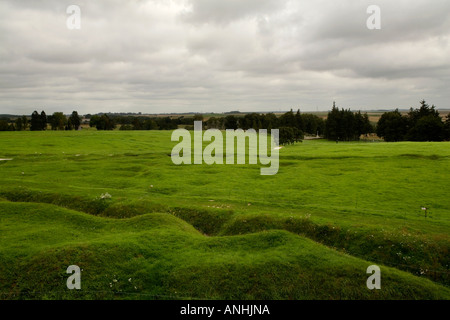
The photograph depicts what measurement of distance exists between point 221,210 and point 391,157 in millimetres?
42327

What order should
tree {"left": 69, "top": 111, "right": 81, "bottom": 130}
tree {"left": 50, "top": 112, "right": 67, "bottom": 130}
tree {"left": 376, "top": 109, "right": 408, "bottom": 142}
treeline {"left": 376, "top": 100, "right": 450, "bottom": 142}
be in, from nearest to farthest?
1. treeline {"left": 376, "top": 100, "right": 450, "bottom": 142}
2. tree {"left": 376, "top": 109, "right": 408, "bottom": 142}
3. tree {"left": 50, "top": 112, "right": 67, "bottom": 130}
4. tree {"left": 69, "top": 111, "right": 81, "bottom": 130}

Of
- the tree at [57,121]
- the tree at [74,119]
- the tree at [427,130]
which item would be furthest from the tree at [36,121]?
the tree at [427,130]

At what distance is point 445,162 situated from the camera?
155 ft

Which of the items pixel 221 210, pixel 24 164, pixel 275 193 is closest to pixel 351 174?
pixel 275 193

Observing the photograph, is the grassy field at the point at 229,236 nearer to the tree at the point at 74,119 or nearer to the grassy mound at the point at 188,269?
the grassy mound at the point at 188,269

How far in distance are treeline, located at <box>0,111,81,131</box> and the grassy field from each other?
473 ft

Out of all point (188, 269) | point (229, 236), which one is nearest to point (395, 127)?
point (229, 236)

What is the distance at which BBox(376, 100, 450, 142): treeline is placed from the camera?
103062 mm

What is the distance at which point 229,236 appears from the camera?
21516mm

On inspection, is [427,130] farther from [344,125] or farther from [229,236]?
[229,236]

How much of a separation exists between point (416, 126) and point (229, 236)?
362ft

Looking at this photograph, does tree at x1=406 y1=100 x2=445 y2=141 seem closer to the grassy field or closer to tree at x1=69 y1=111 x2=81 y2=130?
the grassy field

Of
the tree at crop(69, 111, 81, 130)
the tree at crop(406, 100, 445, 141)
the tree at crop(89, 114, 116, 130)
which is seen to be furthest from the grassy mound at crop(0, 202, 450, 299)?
the tree at crop(69, 111, 81, 130)
